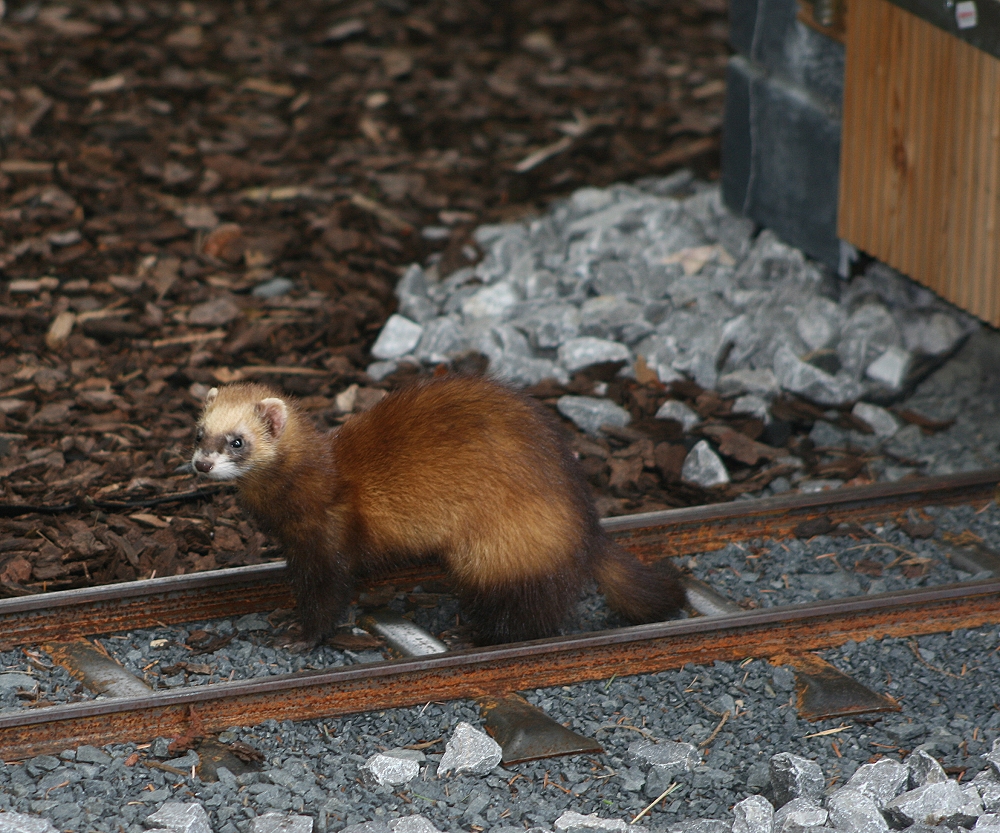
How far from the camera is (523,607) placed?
16.8ft

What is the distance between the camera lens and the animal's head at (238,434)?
5102mm

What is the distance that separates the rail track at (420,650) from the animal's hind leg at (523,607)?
127mm

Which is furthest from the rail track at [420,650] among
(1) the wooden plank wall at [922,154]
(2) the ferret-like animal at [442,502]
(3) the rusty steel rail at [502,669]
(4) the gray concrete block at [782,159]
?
(4) the gray concrete block at [782,159]

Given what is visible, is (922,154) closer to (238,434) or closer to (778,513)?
(778,513)

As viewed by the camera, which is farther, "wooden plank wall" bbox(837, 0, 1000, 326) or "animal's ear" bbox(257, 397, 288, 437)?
"wooden plank wall" bbox(837, 0, 1000, 326)

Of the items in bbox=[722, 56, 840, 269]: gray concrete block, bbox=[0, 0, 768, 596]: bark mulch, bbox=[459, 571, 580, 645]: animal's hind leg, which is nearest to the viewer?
bbox=[459, 571, 580, 645]: animal's hind leg

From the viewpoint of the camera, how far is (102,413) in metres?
6.88

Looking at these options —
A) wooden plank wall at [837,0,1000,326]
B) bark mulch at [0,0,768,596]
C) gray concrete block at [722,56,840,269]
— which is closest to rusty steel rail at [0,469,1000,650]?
bark mulch at [0,0,768,596]

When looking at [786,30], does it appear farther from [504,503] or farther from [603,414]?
[504,503]

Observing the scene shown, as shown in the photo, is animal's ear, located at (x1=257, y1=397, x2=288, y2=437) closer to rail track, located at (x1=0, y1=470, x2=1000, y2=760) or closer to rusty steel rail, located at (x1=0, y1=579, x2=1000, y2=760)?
rail track, located at (x1=0, y1=470, x2=1000, y2=760)

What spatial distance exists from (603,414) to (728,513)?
1.18 meters

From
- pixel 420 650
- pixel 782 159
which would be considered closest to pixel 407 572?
pixel 420 650

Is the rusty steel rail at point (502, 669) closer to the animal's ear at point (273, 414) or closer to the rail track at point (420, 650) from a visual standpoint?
the rail track at point (420, 650)

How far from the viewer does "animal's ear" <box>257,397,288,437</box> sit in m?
5.16
